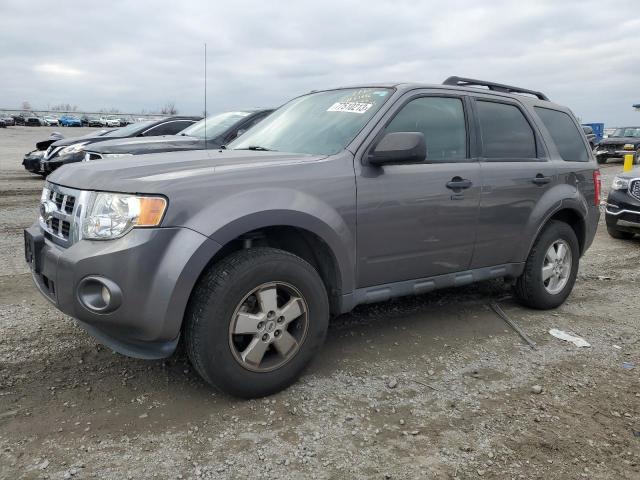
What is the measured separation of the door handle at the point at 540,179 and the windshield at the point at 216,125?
4569mm

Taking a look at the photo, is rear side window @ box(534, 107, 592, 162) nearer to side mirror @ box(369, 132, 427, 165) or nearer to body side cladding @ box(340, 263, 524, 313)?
body side cladding @ box(340, 263, 524, 313)

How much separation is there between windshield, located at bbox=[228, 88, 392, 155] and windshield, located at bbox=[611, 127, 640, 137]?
25182 mm

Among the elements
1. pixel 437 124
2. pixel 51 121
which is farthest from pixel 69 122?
pixel 437 124

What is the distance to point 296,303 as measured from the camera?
10.3ft

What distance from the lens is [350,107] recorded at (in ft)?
12.6

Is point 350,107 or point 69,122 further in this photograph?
point 69,122

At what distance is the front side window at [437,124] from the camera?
12.5ft

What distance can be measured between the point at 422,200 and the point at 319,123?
35.9 inches

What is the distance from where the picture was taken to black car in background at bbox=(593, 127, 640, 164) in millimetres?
23641

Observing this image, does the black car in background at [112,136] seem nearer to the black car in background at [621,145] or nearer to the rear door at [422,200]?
the rear door at [422,200]

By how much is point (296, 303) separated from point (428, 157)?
1476 mm

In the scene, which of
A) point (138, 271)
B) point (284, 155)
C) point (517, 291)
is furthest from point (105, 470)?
point (517, 291)

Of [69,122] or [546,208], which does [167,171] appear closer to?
[546,208]

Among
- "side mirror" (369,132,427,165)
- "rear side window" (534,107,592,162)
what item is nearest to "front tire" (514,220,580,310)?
"rear side window" (534,107,592,162)
